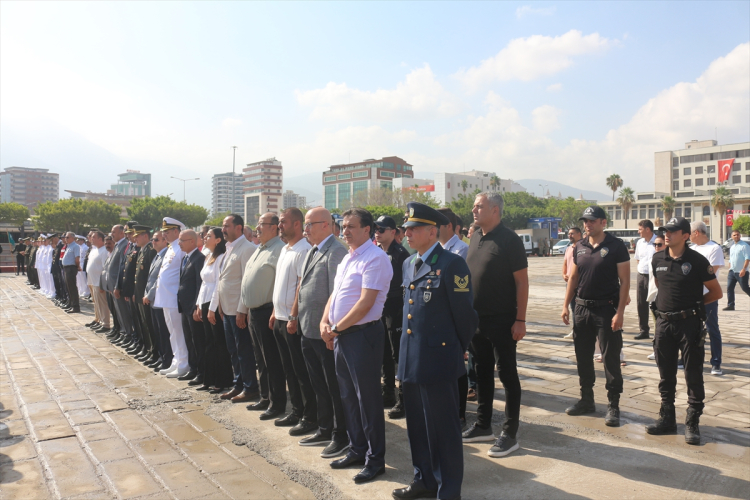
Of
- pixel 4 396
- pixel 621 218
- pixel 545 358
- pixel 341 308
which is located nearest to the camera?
pixel 341 308

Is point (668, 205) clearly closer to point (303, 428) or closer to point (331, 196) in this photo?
point (331, 196)

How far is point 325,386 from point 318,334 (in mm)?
493

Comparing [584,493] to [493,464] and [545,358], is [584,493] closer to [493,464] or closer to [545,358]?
[493,464]

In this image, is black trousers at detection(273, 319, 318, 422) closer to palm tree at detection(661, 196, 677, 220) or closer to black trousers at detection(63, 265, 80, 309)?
black trousers at detection(63, 265, 80, 309)

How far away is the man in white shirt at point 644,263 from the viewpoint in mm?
8164

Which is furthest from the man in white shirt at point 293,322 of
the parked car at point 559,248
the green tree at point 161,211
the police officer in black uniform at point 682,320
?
the green tree at point 161,211

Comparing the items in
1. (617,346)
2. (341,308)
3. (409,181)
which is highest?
(409,181)

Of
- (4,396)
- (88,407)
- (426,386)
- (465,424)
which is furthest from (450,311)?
(4,396)

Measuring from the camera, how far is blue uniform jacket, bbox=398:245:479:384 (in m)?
3.22

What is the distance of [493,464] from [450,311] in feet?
4.71

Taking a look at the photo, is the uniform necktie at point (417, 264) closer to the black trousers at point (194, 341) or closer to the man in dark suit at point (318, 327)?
the man in dark suit at point (318, 327)

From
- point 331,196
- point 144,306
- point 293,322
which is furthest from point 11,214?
point 331,196

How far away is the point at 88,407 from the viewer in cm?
550

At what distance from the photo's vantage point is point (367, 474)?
3609 millimetres
